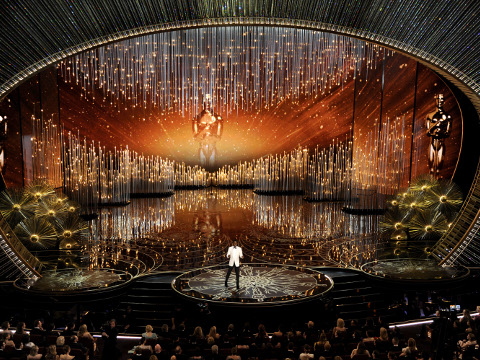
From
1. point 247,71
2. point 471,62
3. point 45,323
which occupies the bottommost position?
point 45,323

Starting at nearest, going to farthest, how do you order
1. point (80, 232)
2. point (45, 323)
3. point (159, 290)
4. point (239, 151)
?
point (45, 323) < point (159, 290) < point (80, 232) < point (239, 151)

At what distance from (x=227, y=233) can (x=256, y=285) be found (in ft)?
12.2

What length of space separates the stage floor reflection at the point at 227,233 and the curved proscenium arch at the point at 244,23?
3.79 meters

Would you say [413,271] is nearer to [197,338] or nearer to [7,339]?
[197,338]

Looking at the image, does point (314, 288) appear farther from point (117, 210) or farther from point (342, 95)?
point (342, 95)

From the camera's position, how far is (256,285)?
796 cm

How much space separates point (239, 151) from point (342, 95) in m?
4.91

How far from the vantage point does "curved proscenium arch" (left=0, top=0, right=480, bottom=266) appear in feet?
24.8

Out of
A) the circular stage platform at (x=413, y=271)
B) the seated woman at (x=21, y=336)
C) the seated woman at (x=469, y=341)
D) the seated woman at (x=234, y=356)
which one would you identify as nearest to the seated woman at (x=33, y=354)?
the seated woman at (x=21, y=336)

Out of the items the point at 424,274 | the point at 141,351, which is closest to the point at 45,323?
the point at 141,351

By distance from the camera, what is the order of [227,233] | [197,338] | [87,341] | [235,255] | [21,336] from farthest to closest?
[227,233] < [235,255] < [87,341] < [21,336] < [197,338]

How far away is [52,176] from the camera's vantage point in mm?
15312

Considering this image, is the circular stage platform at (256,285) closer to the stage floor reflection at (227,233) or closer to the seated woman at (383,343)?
the stage floor reflection at (227,233)

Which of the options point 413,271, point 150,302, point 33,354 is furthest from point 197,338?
point 413,271
